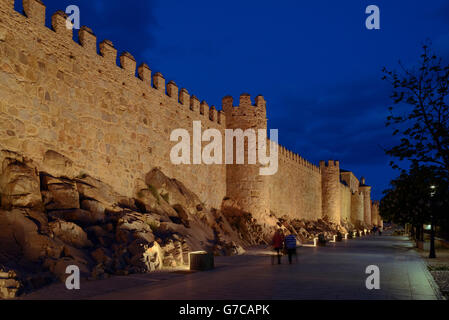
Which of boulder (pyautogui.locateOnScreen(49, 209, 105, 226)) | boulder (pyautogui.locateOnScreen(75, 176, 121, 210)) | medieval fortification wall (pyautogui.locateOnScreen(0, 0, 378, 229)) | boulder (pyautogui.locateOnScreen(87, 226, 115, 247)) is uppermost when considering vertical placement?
medieval fortification wall (pyautogui.locateOnScreen(0, 0, 378, 229))

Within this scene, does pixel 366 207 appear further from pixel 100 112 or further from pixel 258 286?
pixel 258 286

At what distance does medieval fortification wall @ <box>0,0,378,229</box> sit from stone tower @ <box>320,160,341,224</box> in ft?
77.6

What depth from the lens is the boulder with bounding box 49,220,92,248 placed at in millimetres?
9688

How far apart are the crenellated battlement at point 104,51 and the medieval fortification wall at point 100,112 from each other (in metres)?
0.03

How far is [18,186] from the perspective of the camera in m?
9.57

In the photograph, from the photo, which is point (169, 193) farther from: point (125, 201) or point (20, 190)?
point (20, 190)

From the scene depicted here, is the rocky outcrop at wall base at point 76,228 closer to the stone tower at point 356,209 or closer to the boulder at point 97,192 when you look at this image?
the boulder at point 97,192

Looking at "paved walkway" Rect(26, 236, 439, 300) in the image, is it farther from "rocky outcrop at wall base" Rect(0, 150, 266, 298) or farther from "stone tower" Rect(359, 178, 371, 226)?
"stone tower" Rect(359, 178, 371, 226)

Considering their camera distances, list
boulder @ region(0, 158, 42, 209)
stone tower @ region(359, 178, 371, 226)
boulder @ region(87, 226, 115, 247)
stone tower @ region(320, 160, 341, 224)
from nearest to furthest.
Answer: boulder @ region(0, 158, 42, 209)
boulder @ region(87, 226, 115, 247)
stone tower @ region(320, 160, 341, 224)
stone tower @ region(359, 178, 371, 226)

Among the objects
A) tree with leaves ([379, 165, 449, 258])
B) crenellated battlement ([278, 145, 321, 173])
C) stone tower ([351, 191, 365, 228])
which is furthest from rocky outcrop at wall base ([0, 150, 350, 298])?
stone tower ([351, 191, 365, 228])

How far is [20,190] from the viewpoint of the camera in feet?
31.4

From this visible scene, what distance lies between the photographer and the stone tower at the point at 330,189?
148ft
